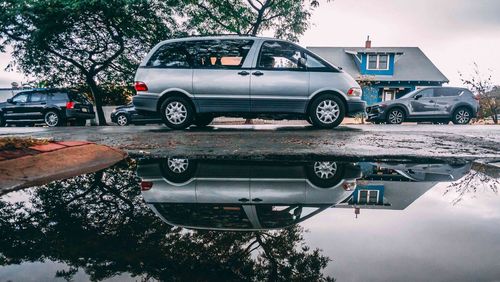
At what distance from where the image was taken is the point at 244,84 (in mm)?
6758

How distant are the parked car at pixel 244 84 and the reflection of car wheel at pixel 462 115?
9022 mm

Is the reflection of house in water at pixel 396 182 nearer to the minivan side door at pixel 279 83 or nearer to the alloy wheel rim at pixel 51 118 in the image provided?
the minivan side door at pixel 279 83

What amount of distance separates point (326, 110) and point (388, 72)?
25642mm

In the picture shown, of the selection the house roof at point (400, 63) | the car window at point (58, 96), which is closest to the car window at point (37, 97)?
the car window at point (58, 96)

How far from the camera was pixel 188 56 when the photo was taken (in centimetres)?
696

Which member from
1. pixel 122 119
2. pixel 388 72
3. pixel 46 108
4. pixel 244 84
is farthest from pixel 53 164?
pixel 388 72

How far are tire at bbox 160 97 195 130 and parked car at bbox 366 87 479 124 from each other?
10052 mm

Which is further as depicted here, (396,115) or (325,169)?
(396,115)

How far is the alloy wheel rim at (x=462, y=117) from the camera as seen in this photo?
1336 cm

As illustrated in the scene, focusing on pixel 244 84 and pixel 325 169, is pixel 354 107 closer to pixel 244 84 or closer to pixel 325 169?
pixel 244 84

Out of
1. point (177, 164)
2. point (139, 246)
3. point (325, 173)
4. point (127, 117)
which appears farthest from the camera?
point (127, 117)

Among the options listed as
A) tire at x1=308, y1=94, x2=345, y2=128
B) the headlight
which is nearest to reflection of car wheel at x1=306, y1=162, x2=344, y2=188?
tire at x1=308, y1=94, x2=345, y2=128

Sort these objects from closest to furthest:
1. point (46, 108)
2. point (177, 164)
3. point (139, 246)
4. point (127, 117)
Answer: point (139, 246)
point (177, 164)
point (46, 108)
point (127, 117)

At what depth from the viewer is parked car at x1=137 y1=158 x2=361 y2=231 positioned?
1534 mm
